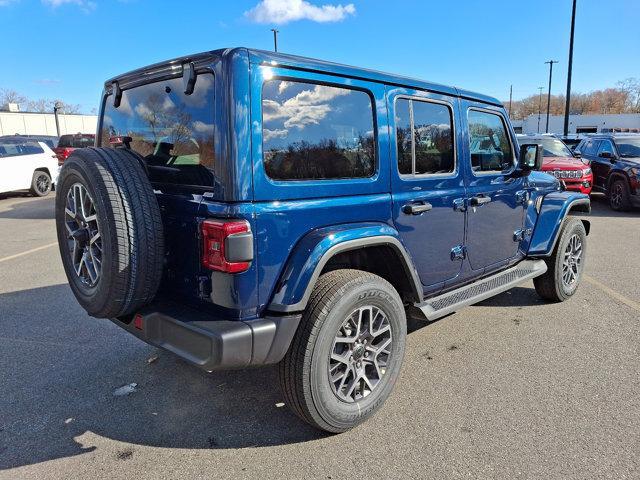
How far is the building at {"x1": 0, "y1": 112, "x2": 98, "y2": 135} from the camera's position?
42.3m

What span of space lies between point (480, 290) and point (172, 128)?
258cm

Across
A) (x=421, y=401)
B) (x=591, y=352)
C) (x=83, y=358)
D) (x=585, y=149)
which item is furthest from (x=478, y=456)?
(x=585, y=149)

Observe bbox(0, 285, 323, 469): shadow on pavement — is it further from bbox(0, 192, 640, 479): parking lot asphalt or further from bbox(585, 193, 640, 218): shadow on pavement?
bbox(585, 193, 640, 218): shadow on pavement

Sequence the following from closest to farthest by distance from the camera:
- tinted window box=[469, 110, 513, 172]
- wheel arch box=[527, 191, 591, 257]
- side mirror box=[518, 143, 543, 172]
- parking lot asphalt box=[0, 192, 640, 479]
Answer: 1. parking lot asphalt box=[0, 192, 640, 479]
2. tinted window box=[469, 110, 513, 172]
3. side mirror box=[518, 143, 543, 172]
4. wheel arch box=[527, 191, 591, 257]

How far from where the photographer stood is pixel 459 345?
3.90 m

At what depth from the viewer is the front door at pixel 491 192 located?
3688 mm

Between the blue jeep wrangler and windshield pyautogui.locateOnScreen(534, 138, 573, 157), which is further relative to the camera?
windshield pyautogui.locateOnScreen(534, 138, 573, 157)

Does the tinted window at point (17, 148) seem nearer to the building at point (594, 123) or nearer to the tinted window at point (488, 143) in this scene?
the tinted window at point (488, 143)

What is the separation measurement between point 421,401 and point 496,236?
1.67 metres

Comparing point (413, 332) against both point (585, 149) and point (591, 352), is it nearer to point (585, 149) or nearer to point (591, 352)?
point (591, 352)

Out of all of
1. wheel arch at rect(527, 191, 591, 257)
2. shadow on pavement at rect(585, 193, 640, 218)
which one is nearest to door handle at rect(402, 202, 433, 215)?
wheel arch at rect(527, 191, 591, 257)

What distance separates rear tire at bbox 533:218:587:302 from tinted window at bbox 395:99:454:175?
1952 millimetres

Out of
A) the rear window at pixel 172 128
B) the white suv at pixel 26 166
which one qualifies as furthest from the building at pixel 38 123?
the rear window at pixel 172 128

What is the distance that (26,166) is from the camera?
13469 mm
